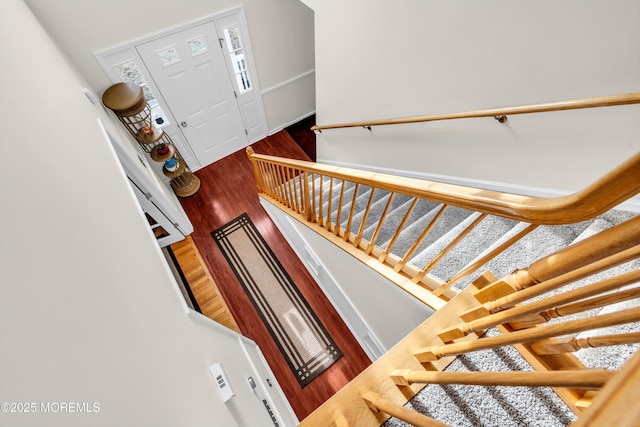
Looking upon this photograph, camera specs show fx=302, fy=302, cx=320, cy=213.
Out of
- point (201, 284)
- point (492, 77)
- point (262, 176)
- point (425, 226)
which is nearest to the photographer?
point (492, 77)

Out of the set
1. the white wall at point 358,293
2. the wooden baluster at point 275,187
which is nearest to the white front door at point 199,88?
the white wall at point 358,293

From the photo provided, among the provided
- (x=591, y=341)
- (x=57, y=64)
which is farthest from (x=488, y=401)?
(x=57, y=64)

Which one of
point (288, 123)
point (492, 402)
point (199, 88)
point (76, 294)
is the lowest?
point (492, 402)

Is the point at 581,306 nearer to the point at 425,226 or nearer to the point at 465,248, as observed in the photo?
the point at 465,248

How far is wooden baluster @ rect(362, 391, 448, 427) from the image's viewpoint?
0.78 meters

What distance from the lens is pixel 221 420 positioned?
1.25 m

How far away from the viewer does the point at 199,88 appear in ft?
12.8

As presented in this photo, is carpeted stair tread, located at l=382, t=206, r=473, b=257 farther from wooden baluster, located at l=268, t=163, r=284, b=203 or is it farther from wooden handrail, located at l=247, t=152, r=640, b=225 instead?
wooden baluster, located at l=268, t=163, r=284, b=203

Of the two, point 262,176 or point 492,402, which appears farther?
point 262,176

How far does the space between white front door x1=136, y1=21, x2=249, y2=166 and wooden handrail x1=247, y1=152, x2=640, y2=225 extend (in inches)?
126

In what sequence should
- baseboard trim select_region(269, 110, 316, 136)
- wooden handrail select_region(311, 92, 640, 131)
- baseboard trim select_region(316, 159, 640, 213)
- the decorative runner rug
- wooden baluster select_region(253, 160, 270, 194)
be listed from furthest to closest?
baseboard trim select_region(269, 110, 316, 136)
wooden baluster select_region(253, 160, 270, 194)
the decorative runner rug
baseboard trim select_region(316, 159, 640, 213)
wooden handrail select_region(311, 92, 640, 131)

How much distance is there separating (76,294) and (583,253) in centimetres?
119

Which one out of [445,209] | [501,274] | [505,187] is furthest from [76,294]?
[505,187]

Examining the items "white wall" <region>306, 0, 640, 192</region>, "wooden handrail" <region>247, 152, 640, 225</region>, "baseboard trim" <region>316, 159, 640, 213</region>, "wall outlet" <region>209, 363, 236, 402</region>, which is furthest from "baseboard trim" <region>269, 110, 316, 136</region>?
"wall outlet" <region>209, 363, 236, 402</region>
